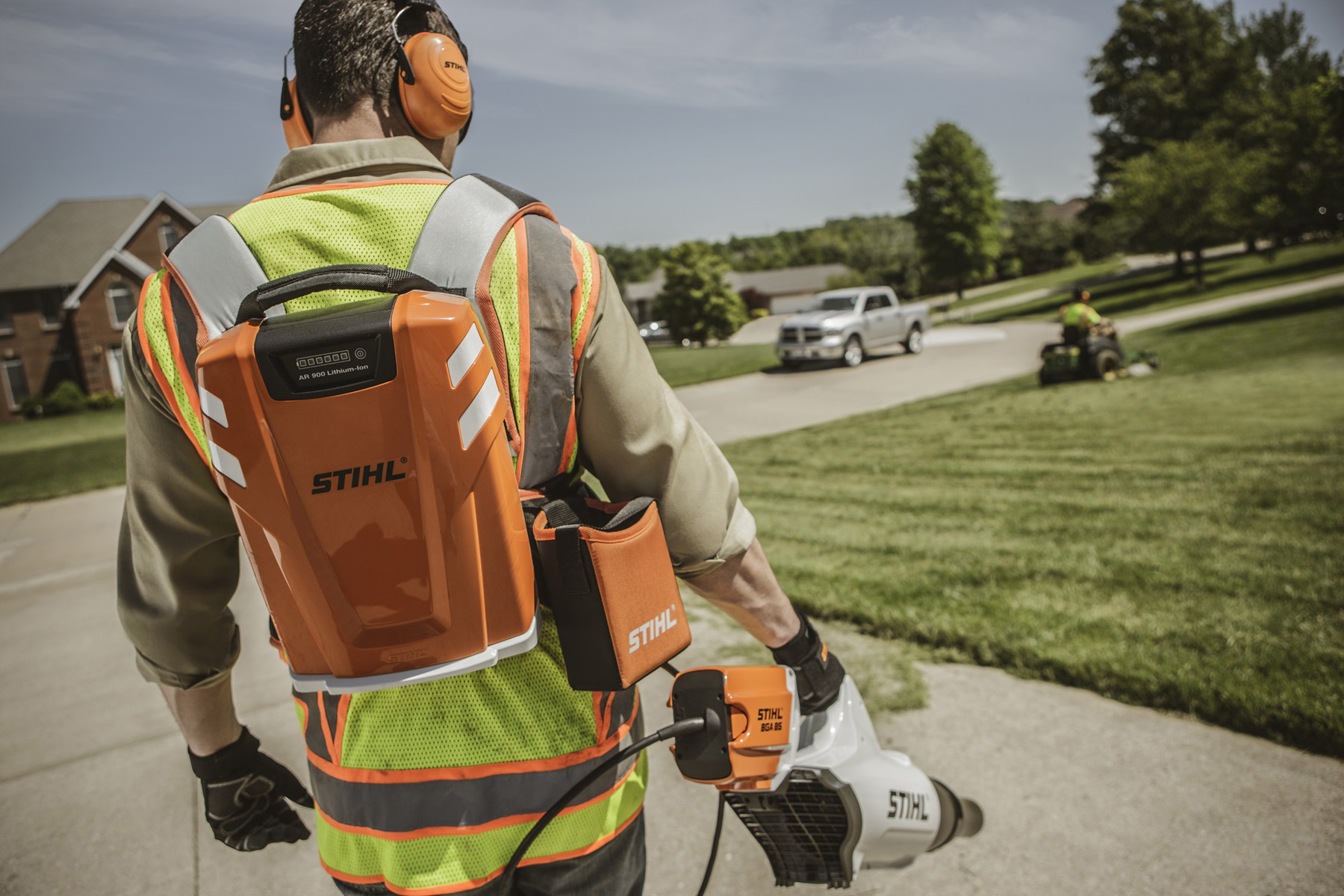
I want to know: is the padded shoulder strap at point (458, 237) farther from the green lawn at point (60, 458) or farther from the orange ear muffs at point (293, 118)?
the green lawn at point (60, 458)

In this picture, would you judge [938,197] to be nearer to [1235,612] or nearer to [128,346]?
[1235,612]

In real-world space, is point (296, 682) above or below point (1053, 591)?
above

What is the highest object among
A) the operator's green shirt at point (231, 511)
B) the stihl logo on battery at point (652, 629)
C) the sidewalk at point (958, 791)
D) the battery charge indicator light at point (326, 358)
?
the battery charge indicator light at point (326, 358)

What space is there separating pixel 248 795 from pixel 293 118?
1315 mm

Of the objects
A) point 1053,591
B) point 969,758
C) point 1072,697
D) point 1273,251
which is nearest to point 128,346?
point 969,758

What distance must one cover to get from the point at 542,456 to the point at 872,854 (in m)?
1.32

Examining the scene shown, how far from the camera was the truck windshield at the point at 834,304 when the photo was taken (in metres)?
21.0

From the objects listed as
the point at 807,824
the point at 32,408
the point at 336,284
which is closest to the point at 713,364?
the point at 807,824

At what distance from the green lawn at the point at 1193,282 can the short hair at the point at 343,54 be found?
1135 inches

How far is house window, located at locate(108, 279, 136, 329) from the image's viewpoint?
3609 centimetres

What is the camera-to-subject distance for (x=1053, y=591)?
14.2ft

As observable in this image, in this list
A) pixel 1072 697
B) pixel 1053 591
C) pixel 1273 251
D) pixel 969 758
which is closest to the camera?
pixel 969 758

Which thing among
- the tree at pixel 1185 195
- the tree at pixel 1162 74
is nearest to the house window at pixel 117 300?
the tree at pixel 1185 195

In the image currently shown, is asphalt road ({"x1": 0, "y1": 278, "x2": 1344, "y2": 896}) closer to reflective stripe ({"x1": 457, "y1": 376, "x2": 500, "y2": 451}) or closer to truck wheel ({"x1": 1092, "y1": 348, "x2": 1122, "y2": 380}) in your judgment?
reflective stripe ({"x1": 457, "y1": 376, "x2": 500, "y2": 451})
